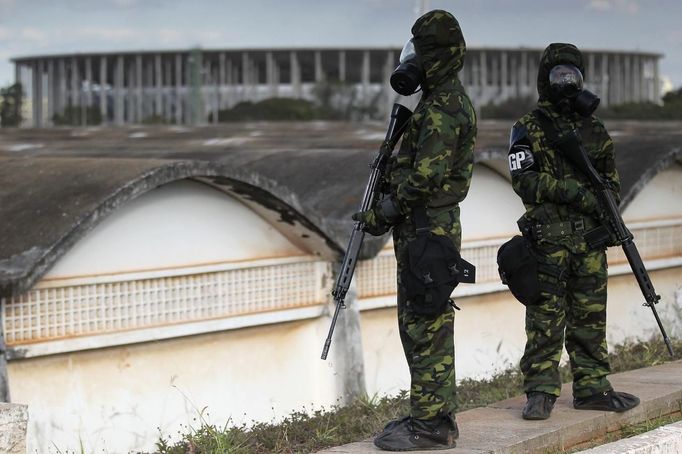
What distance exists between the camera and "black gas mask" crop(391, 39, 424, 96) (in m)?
5.63

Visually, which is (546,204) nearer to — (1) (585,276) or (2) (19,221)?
(1) (585,276)

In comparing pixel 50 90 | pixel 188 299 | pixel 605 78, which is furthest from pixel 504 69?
pixel 188 299

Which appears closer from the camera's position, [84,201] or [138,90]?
[84,201]

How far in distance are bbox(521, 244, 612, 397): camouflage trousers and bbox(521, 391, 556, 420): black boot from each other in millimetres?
35

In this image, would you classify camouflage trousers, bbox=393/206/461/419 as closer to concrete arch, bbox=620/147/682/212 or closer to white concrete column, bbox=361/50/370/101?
concrete arch, bbox=620/147/682/212

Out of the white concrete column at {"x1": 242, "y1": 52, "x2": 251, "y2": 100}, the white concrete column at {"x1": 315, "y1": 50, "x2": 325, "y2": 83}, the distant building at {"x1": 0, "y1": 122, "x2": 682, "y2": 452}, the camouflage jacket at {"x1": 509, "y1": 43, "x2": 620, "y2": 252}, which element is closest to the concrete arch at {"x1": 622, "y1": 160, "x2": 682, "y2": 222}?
the distant building at {"x1": 0, "y1": 122, "x2": 682, "y2": 452}

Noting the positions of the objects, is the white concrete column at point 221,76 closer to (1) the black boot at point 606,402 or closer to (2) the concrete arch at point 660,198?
(2) the concrete arch at point 660,198

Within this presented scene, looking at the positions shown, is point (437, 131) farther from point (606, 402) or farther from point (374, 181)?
point (606, 402)

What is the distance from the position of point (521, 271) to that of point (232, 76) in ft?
334

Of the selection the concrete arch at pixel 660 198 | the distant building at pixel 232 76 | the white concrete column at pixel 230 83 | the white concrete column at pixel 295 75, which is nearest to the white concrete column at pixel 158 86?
the distant building at pixel 232 76

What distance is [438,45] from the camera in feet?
18.6

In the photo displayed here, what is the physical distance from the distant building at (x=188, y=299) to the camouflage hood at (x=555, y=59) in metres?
3.06

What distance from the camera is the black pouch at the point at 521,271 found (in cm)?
640

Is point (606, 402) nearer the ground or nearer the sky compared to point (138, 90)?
nearer the ground
